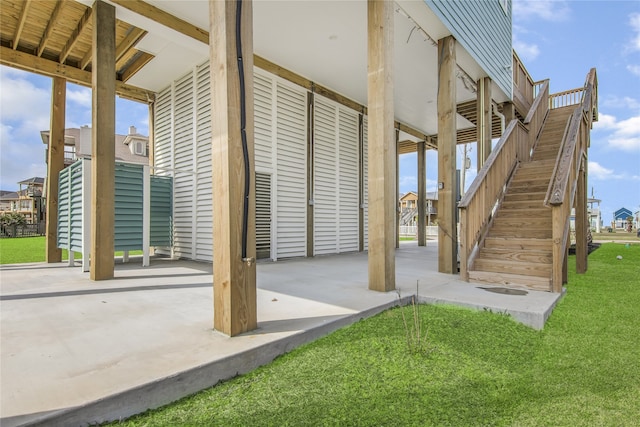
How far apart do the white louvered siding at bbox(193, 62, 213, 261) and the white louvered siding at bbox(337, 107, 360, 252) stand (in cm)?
318

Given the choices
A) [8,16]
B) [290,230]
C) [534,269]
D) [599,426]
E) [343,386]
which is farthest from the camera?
[290,230]

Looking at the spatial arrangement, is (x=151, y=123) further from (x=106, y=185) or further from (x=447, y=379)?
(x=447, y=379)

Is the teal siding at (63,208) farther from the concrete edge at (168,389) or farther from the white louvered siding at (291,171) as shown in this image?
Answer: the concrete edge at (168,389)

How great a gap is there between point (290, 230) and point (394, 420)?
536cm

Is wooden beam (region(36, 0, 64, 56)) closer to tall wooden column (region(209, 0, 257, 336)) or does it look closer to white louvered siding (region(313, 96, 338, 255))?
tall wooden column (region(209, 0, 257, 336))

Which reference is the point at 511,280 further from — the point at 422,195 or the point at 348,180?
the point at 422,195

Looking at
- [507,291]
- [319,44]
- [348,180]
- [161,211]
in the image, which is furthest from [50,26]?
[507,291]

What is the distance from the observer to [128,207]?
5.16m

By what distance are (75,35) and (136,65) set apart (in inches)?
46.6

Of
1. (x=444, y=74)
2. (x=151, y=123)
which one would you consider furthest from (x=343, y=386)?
(x=151, y=123)

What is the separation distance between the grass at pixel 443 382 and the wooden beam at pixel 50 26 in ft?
18.5

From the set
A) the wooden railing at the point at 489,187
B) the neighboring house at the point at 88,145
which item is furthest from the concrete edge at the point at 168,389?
the neighboring house at the point at 88,145

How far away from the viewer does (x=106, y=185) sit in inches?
159

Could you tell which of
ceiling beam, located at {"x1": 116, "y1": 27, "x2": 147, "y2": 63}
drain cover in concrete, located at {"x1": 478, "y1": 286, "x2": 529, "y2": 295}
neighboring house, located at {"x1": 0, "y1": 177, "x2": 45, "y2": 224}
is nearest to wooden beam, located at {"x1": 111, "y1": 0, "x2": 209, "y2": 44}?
ceiling beam, located at {"x1": 116, "y1": 27, "x2": 147, "y2": 63}
